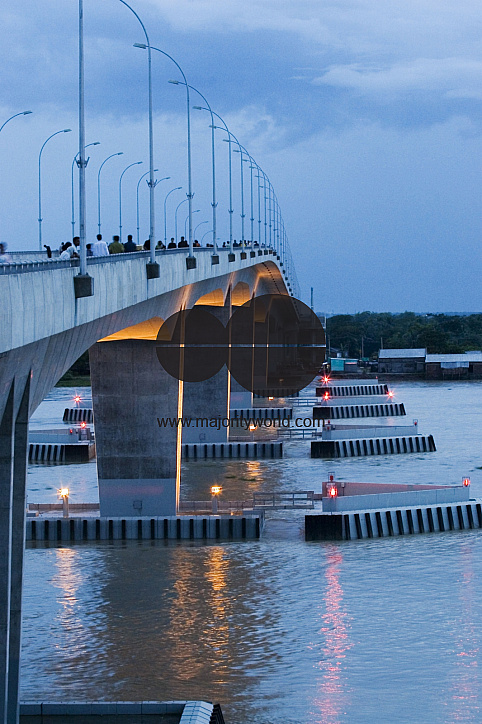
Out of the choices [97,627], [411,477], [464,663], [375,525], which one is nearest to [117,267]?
[97,627]

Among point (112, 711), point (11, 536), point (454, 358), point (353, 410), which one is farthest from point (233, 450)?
point (454, 358)

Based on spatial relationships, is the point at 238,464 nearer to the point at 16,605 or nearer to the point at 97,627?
→ the point at 97,627

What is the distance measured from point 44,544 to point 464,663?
53.0ft

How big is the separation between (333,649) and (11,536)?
1126cm

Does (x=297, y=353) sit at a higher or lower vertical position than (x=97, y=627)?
higher

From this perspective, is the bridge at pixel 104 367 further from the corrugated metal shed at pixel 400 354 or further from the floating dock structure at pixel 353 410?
the corrugated metal shed at pixel 400 354

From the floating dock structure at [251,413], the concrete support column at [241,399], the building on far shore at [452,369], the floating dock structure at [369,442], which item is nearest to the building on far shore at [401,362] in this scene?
the building on far shore at [452,369]

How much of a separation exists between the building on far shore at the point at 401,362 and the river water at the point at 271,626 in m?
81.4

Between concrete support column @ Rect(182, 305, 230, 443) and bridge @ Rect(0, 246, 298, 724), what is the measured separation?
1.13 ft

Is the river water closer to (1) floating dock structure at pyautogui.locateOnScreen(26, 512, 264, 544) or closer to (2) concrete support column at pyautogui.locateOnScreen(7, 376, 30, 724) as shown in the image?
(1) floating dock structure at pyautogui.locateOnScreen(26, 512, 264, 544)

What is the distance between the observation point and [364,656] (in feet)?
88.2

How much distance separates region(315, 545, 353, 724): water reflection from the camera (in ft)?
78.1

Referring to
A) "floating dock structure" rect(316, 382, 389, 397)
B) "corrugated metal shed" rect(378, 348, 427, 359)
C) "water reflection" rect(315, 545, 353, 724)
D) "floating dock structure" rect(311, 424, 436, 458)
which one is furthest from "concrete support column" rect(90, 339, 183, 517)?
"corrugated metal shed" rect(378, 348, 427, 359)

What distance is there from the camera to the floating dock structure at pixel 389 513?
38953mm
